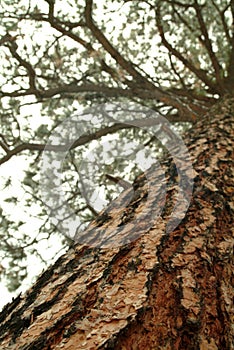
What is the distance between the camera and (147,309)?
0.72 metres

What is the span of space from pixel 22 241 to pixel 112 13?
1.94 meters

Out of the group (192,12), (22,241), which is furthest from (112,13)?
(22,241)

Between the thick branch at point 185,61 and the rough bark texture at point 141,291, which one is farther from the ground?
the thick branch at point 185,61

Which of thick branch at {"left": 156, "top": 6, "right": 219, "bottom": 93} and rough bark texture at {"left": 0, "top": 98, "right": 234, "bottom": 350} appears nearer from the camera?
rough bark texture at {"left": 0, "top": 98, "right": 234, "bottom": 350}

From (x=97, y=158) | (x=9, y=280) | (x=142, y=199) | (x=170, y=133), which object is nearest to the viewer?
(x=142, y=199)

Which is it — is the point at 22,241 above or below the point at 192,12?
below

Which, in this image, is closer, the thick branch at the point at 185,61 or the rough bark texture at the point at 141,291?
the rough bark texture at the point at 141,291

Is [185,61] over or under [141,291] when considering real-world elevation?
over

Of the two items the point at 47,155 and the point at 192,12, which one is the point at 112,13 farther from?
the point at 47,155

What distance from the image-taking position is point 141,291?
77 cm

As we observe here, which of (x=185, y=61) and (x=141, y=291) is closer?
(x=141, y=291)

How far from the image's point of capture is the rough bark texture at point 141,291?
2.25ft

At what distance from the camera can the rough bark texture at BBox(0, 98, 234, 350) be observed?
0.68 meters

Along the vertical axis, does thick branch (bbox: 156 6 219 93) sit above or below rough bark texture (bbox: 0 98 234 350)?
above
